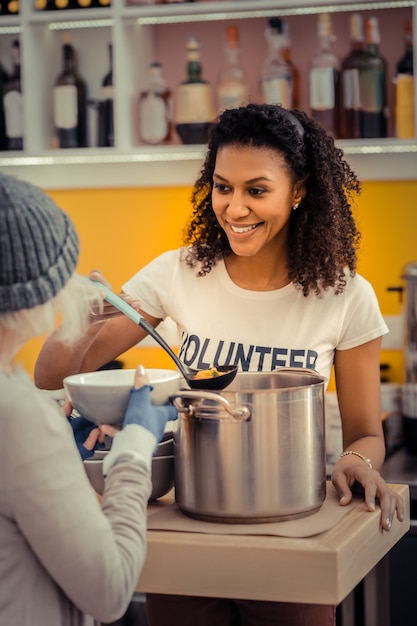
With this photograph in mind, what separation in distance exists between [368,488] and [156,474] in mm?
308

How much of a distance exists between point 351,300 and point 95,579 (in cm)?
86

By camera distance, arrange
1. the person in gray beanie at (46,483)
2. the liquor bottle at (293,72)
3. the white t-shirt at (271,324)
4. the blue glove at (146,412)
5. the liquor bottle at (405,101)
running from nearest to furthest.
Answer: the person in gray beanie at (46,483) < the blue glove at (146,412) < the white t-shirt at (271,324) < the liquor bottle at (405,101) < the liquor bottle at (293,72)

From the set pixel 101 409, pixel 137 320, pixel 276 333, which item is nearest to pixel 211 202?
pixel 276 333

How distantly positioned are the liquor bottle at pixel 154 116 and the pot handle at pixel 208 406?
1725 millimetres

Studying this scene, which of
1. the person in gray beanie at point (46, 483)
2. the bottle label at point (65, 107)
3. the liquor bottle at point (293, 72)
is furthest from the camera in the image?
the bottle label at point (65, 107)

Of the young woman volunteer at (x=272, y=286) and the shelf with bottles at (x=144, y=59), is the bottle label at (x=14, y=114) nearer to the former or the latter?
the shelf with bottles at (x=144, y=59)

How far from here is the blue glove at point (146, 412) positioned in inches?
43.4

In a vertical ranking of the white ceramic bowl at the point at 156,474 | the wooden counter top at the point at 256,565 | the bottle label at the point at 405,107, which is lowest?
the wooden counter top at the point at 256,565

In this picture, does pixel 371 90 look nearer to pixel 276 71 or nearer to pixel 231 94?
pixel 276 71

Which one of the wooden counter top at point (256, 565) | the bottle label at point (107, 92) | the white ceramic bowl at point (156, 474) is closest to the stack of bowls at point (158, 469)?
the white ceramic bowl at point (156, 474)

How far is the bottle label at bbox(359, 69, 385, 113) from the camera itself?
2.65 m

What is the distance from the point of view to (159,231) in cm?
309

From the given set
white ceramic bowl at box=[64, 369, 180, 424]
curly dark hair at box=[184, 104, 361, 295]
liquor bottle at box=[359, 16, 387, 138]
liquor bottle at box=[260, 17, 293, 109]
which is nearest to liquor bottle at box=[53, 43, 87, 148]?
liquor bottle at box=[260, 17, 293, 109]

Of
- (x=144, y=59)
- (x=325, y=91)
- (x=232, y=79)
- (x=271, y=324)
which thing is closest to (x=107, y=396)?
(x=271, y=324)
